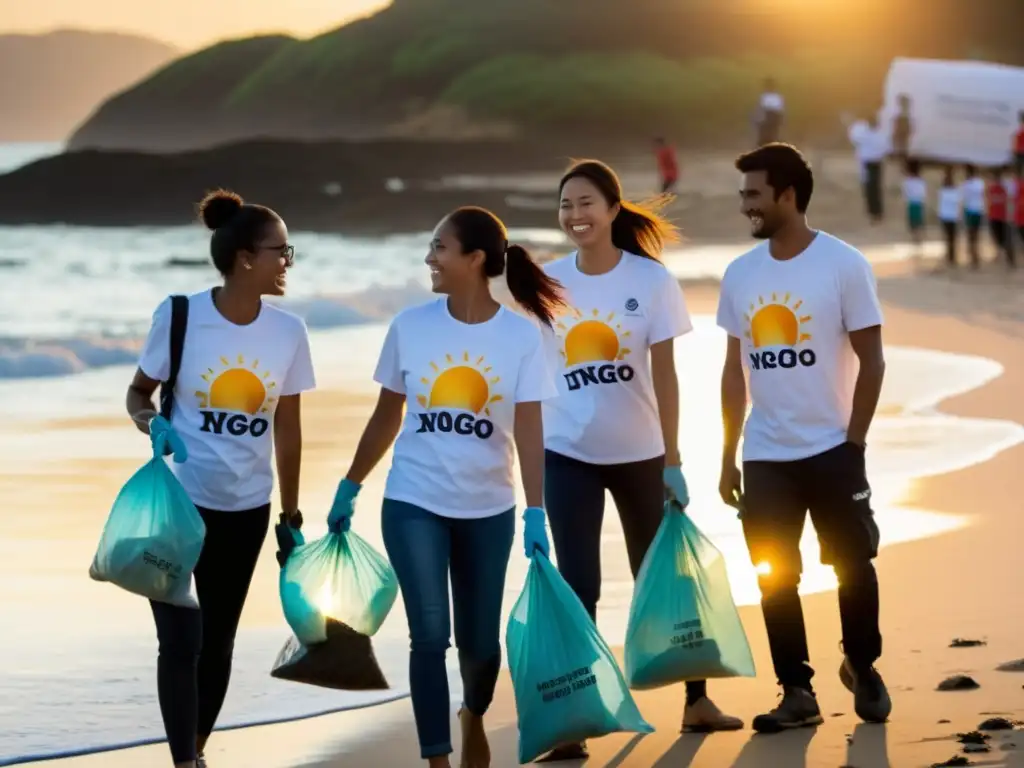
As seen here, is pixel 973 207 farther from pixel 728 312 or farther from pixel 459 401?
pixel 459 401

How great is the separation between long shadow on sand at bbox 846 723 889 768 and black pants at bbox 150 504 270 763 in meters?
1.59

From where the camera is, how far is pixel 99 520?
9391mm

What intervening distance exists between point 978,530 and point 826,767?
3.68 metres

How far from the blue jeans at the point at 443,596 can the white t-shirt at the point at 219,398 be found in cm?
38

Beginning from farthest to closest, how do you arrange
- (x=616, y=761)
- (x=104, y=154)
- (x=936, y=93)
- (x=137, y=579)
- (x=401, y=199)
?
(x=104, y=154)
(x=401, y=199)
(x=936, y=93)
(x=616, y=761)
(x=137, y=579)

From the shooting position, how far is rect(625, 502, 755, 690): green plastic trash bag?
18.6ft

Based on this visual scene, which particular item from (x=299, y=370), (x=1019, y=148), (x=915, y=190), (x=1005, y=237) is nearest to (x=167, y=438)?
(x=299, y=370)

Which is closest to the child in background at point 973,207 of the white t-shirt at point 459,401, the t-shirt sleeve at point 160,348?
the white t-shirt at point 459,401

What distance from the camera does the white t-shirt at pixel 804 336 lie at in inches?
224

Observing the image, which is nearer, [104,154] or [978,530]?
[978,530]

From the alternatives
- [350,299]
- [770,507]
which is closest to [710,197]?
[350,299]

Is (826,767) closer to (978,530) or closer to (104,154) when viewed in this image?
(978,530)

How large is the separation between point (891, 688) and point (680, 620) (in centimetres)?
81

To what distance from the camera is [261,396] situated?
5305 millimetres
